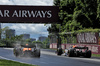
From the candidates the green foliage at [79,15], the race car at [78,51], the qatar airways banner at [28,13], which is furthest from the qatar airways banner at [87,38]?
the qatar airways banner at [28,13]

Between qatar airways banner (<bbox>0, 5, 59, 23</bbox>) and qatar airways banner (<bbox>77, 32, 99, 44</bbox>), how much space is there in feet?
39.8

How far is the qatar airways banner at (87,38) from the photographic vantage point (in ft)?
113

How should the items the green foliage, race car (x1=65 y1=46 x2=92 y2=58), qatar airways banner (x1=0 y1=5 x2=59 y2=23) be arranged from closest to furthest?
race car (x1=65 y1=46 x2=92 y2=58), the green foliage, qatar airways banner (x1=0 y1=5 x2=59 y2=23)

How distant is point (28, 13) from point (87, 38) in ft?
58.3

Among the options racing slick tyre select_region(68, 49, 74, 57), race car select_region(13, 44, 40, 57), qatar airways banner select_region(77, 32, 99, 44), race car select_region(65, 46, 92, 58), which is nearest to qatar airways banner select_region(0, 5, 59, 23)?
qatar airways banner select_region(77, 32, 99, 44)

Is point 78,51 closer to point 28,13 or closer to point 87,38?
point 87,38

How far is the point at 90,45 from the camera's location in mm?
34875

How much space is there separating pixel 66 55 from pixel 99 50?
5504 millimetres

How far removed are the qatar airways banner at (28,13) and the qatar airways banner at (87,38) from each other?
12118 mm

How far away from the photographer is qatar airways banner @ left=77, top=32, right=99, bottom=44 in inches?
1353

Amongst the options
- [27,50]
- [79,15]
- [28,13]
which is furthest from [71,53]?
[28,13]

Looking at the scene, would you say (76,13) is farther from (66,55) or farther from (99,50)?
(66,55)

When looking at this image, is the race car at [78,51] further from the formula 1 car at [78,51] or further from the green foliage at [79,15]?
the green foliage at [79,15]

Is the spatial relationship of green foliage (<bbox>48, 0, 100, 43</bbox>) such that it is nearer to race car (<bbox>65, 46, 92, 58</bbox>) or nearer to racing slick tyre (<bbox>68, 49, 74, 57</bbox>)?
racing slick tyre (<bbox>68, 49, 74, 57</bbox>)
